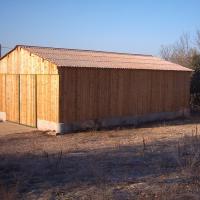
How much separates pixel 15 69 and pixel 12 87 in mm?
968

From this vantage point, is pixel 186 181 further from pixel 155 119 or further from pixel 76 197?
pixel 155 119

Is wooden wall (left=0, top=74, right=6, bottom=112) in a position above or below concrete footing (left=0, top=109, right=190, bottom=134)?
above

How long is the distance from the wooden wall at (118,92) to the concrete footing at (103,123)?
0.20m

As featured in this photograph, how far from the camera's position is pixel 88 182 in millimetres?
8117

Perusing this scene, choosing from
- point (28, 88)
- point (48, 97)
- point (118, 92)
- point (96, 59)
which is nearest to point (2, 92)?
point (28, 88)

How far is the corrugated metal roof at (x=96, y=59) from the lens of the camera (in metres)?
17.6

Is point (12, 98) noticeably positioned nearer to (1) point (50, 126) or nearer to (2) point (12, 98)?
(2) point (12, 98)

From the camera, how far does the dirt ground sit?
7.43 meters

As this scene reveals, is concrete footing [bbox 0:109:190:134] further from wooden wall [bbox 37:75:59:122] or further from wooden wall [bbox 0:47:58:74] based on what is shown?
wooden wall [bbox 0:47:58:74]

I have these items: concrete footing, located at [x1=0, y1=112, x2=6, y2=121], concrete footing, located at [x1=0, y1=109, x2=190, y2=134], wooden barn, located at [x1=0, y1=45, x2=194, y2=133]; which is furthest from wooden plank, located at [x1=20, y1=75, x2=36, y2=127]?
concrete footing, located at [x1=0, y1=112, x2=6, y2=121]

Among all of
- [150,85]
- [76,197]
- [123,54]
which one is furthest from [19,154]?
[123,54]

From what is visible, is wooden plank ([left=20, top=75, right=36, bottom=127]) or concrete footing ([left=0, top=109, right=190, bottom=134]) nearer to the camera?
concrete footing ([left=0, top=109, right=190, bottom=134])

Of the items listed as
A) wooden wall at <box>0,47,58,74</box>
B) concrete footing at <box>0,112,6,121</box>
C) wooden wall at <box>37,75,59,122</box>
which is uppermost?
wooden wall at <box>0,47,58,74</box>

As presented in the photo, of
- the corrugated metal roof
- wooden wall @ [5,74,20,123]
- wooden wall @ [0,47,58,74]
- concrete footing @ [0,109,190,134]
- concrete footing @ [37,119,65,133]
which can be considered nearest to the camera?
concrete footing @ [37,119,65,133]
